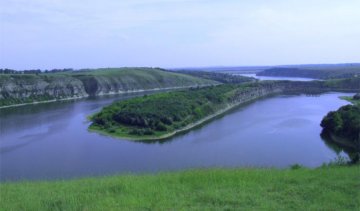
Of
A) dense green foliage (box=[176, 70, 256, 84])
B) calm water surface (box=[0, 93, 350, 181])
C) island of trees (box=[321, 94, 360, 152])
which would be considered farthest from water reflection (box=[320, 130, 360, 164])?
dense green foliage (box=[176, 70, 256, 84])

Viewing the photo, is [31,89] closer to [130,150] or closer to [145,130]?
[145,130]

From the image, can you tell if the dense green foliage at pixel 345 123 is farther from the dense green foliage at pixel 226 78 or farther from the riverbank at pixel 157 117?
the dense green foliage at pixel 226 78

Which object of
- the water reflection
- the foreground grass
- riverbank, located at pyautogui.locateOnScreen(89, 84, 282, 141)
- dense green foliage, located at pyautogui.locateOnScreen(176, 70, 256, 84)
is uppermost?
the foreground grass

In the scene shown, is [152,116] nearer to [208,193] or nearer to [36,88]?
[208,193]

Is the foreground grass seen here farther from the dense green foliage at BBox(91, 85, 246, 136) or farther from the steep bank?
the steep bank

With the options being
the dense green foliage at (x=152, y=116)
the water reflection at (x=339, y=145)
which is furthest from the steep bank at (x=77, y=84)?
the water reflection at (x=339, y=145)

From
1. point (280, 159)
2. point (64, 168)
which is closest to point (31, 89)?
point (64, 168)

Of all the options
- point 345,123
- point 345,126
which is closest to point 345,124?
point 345,123
